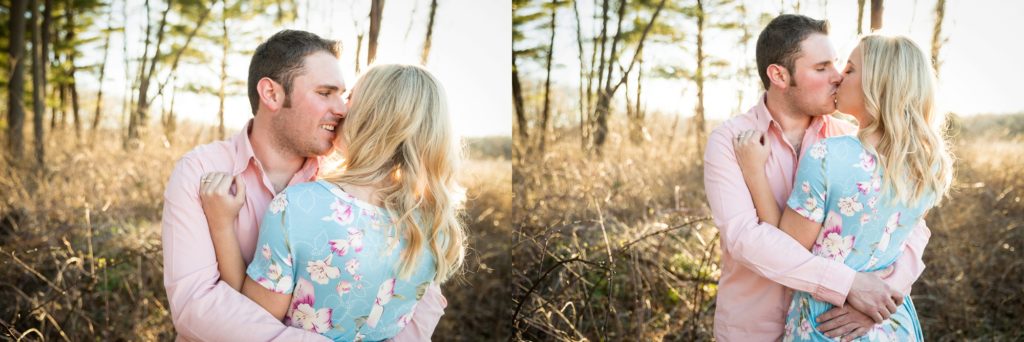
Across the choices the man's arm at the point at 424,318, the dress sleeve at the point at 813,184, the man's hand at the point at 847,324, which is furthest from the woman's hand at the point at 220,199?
the man's hand at the point at 847,324

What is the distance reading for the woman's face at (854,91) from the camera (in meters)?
2.10

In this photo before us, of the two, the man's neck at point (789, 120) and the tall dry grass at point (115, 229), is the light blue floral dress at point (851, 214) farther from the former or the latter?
the tall dry grass at point (115, 229)

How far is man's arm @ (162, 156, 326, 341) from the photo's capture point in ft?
5.71

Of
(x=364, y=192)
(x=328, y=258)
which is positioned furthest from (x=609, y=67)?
(x=328, y=258)

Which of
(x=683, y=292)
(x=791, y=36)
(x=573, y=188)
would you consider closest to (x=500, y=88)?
(x=573, y=188)

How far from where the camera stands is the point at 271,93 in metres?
2.08

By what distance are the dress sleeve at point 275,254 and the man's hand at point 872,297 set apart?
4.37ft

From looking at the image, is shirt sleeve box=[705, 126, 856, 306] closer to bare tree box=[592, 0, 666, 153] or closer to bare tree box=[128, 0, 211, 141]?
bare tree box=[592, 0, 666, 153]

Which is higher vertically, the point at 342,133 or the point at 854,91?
the point at 854,91

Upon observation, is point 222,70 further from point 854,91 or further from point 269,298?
point 854,91

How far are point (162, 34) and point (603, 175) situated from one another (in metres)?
3.76

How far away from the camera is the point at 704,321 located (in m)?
3.51

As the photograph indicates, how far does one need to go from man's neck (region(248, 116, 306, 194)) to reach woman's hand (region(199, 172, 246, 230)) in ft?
0.94

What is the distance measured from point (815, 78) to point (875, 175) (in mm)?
432
